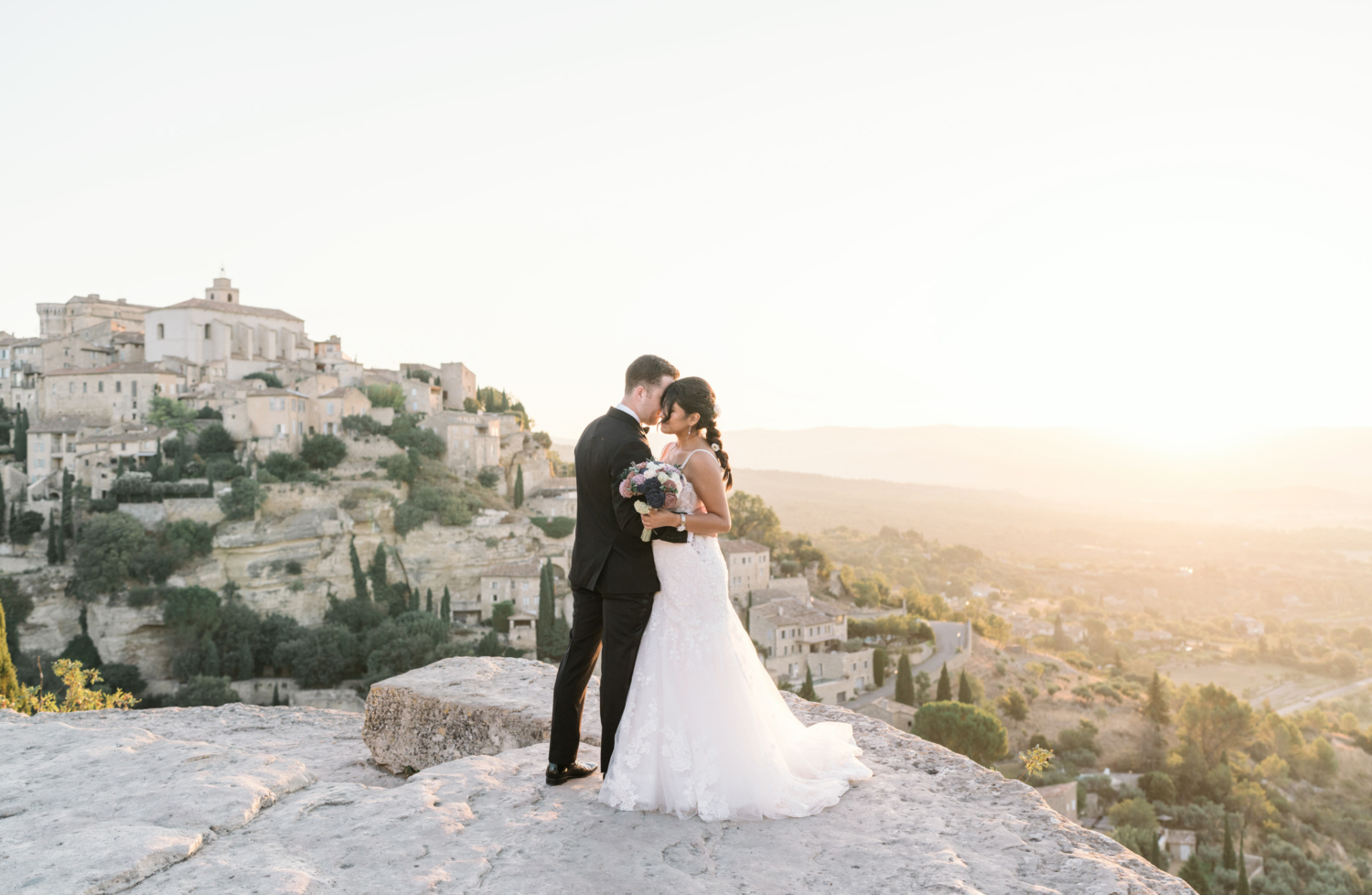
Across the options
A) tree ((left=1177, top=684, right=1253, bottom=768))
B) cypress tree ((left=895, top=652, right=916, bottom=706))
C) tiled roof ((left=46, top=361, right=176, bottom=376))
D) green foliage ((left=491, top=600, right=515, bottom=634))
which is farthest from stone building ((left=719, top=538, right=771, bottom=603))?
tiled roof ((left=46, top=361, right=176, bottom=376))

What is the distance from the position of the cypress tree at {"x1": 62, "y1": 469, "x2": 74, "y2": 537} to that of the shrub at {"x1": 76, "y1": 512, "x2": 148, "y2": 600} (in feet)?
3.39

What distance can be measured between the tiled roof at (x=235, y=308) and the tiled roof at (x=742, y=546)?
110ft

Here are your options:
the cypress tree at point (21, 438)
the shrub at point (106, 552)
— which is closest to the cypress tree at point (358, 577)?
the shrub at point (106, 552)

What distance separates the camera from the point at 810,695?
3030cm

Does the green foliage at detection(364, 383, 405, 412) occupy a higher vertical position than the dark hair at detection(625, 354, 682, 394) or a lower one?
higher

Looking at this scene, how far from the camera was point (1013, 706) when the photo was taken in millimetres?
31250

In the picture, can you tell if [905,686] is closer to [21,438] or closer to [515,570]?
[515,570]

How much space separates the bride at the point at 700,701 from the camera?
3.23 m

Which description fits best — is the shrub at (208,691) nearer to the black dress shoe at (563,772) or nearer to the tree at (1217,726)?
the black dress shoe at (563,772)

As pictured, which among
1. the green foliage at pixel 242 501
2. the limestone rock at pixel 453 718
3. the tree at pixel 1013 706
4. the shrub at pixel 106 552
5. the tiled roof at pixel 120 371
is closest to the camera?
the limestone rock at pixel 453 718

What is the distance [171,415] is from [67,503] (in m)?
6.59

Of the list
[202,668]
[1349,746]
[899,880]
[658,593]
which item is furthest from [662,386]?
[1349,746]

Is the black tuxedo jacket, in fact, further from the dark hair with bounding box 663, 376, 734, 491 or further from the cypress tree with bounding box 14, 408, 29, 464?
the cypress tree with bounding box 14, 408, 29, 464

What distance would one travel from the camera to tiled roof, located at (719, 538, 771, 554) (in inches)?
1569
